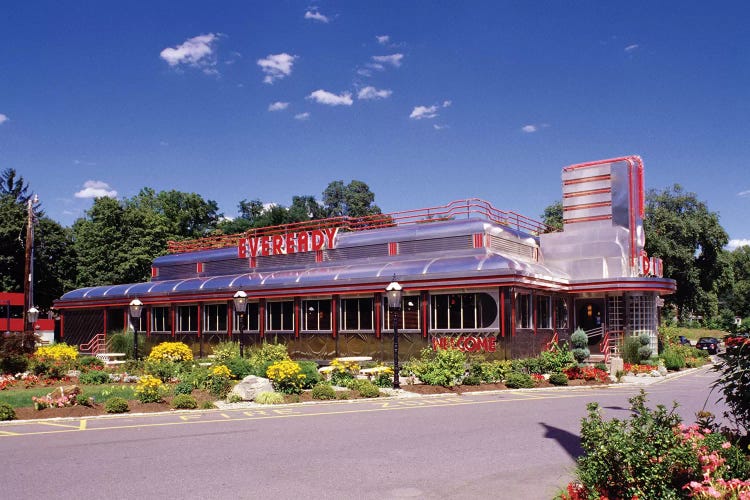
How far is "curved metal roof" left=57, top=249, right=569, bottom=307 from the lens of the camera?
26.8 metres

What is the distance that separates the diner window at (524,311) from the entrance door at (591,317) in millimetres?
6421

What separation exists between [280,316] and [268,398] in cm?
1501

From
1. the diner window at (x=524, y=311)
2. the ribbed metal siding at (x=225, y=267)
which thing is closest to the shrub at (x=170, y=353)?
the ribbed metal siding at (x=225, y=267)

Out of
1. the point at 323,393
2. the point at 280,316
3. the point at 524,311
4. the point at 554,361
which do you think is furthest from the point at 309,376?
the point at 280,316

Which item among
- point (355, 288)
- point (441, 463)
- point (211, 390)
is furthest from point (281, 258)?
point (441, 463)

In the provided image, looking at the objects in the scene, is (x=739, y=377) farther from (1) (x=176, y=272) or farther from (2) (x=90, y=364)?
(1) (x=176, y=272)

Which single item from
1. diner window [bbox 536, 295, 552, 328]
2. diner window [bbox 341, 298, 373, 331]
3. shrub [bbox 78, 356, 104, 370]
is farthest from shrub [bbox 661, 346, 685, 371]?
shrub [bbox 78, 356, 104, 370]

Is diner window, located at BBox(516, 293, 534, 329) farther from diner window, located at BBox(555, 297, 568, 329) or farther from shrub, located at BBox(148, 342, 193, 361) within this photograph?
shrub, located at BBox(148, 342, 193, 361)

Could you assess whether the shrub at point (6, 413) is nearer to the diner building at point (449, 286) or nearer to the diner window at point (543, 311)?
the diner building at point (449, 286)

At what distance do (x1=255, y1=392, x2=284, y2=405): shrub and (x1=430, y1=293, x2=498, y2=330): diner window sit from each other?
1101cm

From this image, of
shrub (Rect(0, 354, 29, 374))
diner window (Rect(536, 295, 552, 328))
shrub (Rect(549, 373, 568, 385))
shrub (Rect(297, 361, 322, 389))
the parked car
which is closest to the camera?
shrub (Rect(297, 361, 322, 389))

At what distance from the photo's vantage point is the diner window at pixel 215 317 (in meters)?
35.0

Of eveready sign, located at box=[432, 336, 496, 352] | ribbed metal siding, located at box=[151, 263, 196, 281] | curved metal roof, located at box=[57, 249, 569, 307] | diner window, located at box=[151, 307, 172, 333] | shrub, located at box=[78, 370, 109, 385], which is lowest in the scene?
shrub, located at box=[78, 370, 109, 385]

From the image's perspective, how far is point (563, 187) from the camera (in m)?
33.8
